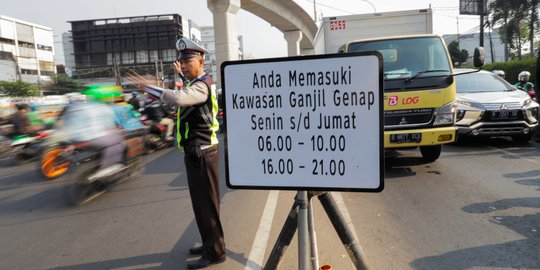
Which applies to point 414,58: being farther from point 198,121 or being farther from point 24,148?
point 24,148

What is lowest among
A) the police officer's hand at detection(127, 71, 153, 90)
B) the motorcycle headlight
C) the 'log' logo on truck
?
the motorcycle headlight

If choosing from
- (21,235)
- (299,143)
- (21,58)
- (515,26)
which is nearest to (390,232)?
(299,143)

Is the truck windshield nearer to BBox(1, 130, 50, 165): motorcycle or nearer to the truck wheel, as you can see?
the truck wheel

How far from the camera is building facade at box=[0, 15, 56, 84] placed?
70325mm

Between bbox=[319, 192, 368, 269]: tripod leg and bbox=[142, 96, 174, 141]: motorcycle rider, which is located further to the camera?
bbox=[142, 96, 174, 141]: motorcycle rider

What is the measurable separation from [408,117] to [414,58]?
1.06 m

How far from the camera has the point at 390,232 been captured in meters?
4.22

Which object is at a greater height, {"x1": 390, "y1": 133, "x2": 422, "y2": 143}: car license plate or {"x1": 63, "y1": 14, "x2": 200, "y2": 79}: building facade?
{"x1": 63, "y1": 14, "x2": 200, "y2": 79}: building facade

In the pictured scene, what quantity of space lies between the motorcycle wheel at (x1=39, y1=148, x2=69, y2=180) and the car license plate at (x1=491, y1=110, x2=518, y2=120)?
8266 millimetres

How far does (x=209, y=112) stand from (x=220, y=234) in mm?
1056

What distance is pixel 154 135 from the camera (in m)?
10.6

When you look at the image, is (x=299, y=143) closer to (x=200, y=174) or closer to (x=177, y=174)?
(x=200, y=174)

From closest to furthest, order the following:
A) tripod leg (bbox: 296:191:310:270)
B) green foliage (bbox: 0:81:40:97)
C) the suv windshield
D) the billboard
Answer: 1. tripod leg (bbox: 296:191:310:270)
2. the suv windshield
3. the billboard
4. green foliage (bbox: 0:81:40:97)

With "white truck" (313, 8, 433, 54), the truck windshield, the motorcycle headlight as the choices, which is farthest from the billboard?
the truck windshield
